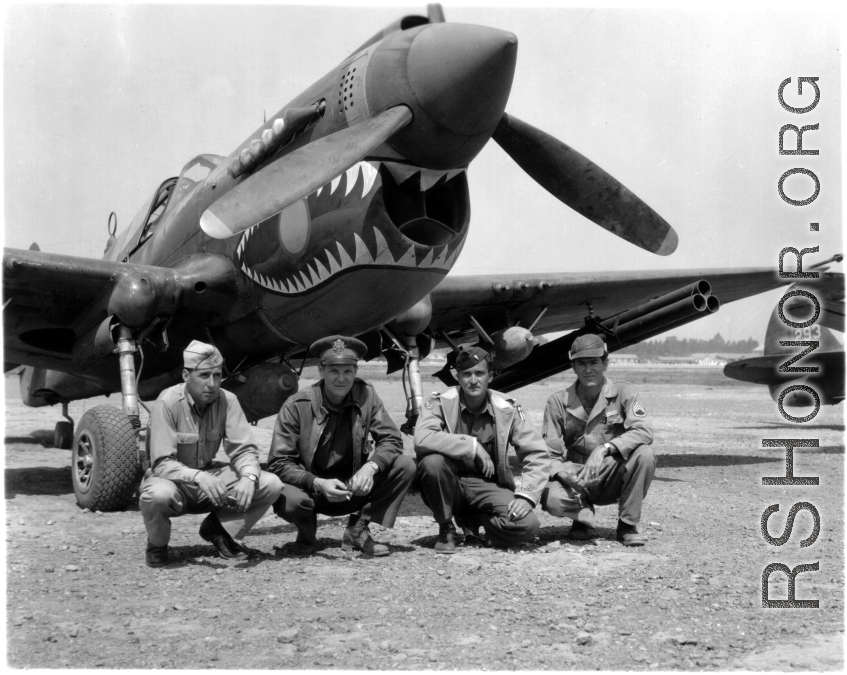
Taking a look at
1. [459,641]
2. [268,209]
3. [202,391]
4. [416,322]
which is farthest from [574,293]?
[459,641]

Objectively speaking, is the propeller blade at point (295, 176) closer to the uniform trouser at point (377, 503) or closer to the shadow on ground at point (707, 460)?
the uniform trouser at point (377, 503)

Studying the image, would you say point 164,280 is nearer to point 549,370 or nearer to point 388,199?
point 388,199

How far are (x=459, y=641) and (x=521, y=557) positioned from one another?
154 centimetres

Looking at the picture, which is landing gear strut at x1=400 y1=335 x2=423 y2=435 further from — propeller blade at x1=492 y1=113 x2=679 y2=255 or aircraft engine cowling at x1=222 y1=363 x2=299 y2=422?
propeller blade at x1=492 y1=113 x2=679 y2=255

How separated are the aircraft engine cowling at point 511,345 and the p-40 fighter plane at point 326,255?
2 centimetres

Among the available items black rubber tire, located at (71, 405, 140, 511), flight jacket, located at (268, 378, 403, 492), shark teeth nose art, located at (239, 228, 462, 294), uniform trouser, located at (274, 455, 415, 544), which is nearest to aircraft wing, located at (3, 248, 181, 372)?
black rubber tire, located at (71, 405, 140, 511)

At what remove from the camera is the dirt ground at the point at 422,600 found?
2996 mm

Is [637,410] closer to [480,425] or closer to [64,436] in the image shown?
[480,425]

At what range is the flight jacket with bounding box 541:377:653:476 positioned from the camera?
519 centimetres

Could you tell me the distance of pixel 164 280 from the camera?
6.63 metres

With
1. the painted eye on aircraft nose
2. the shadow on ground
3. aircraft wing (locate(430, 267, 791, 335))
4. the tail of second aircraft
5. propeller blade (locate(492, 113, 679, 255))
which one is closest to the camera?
the painted eye on aircraft nose

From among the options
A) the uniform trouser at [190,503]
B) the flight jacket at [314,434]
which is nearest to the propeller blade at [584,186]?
the flight jacket at [314,434]

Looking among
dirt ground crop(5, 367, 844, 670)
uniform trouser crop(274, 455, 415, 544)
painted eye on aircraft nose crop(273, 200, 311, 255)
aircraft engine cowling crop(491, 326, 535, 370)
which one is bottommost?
dirt ground crop(5, 367, 844, 670)
